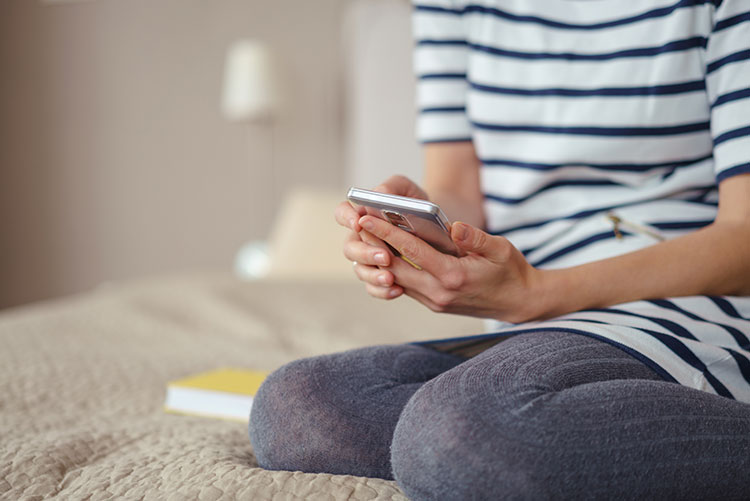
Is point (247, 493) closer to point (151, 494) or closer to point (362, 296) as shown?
point (151, 494)

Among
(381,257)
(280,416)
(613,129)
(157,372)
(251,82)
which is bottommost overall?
(157,372)

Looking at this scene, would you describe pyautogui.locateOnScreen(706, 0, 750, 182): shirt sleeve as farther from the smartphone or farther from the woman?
the smartphone

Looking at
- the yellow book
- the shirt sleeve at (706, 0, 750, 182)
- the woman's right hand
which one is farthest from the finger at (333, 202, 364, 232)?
the shirt sleeve at (706, 0, 750, 182)

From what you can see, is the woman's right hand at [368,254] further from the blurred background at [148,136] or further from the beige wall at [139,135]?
the beige wall at [139,135]

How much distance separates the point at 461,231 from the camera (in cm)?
56

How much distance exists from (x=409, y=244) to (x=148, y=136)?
273cm

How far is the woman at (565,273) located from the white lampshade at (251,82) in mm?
1924

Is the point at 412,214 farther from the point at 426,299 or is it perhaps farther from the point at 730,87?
the point at 730,87

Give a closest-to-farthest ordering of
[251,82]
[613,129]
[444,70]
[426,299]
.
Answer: [426,299], [613,129], [444,70], [251,82]

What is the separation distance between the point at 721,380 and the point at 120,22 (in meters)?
3.02

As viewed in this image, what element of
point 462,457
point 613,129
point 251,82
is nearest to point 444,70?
point 613,129

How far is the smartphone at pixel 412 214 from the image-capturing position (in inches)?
21.2

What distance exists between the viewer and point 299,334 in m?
1.28

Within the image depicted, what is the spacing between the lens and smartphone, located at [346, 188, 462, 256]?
0.54 m
